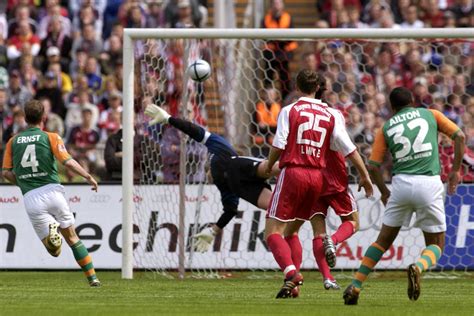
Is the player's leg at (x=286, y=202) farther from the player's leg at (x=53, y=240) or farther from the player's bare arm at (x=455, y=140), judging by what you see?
the player's leg at (x=53, y=240)

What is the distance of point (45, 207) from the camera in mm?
14094

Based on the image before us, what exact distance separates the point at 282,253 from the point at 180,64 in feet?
20.9

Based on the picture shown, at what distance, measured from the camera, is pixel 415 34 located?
15852mm

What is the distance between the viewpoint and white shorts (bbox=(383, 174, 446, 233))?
11680 millimetres

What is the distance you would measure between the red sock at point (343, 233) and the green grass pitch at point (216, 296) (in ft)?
1.79

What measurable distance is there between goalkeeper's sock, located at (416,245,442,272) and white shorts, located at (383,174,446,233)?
0.18m

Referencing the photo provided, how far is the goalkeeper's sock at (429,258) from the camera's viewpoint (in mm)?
11359

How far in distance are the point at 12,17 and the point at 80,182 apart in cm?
776

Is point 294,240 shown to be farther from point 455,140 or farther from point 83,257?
point 455,140

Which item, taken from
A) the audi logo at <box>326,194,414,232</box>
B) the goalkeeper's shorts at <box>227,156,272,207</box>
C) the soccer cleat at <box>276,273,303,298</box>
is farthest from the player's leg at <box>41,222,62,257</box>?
the audi logo at <box>326,194,414,232</box>

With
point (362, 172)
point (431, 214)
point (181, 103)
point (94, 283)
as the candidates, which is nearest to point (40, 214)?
point (94, 283)

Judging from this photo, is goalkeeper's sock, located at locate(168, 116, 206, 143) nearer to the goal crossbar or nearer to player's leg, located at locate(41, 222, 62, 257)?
the goal crossbar

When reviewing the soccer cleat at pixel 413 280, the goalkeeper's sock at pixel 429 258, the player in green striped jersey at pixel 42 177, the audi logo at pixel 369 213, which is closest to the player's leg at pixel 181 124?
the player in green striped jersey at pixel 42 177

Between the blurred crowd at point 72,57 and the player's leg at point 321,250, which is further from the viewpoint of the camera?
the blurred crowd at point 72,57
